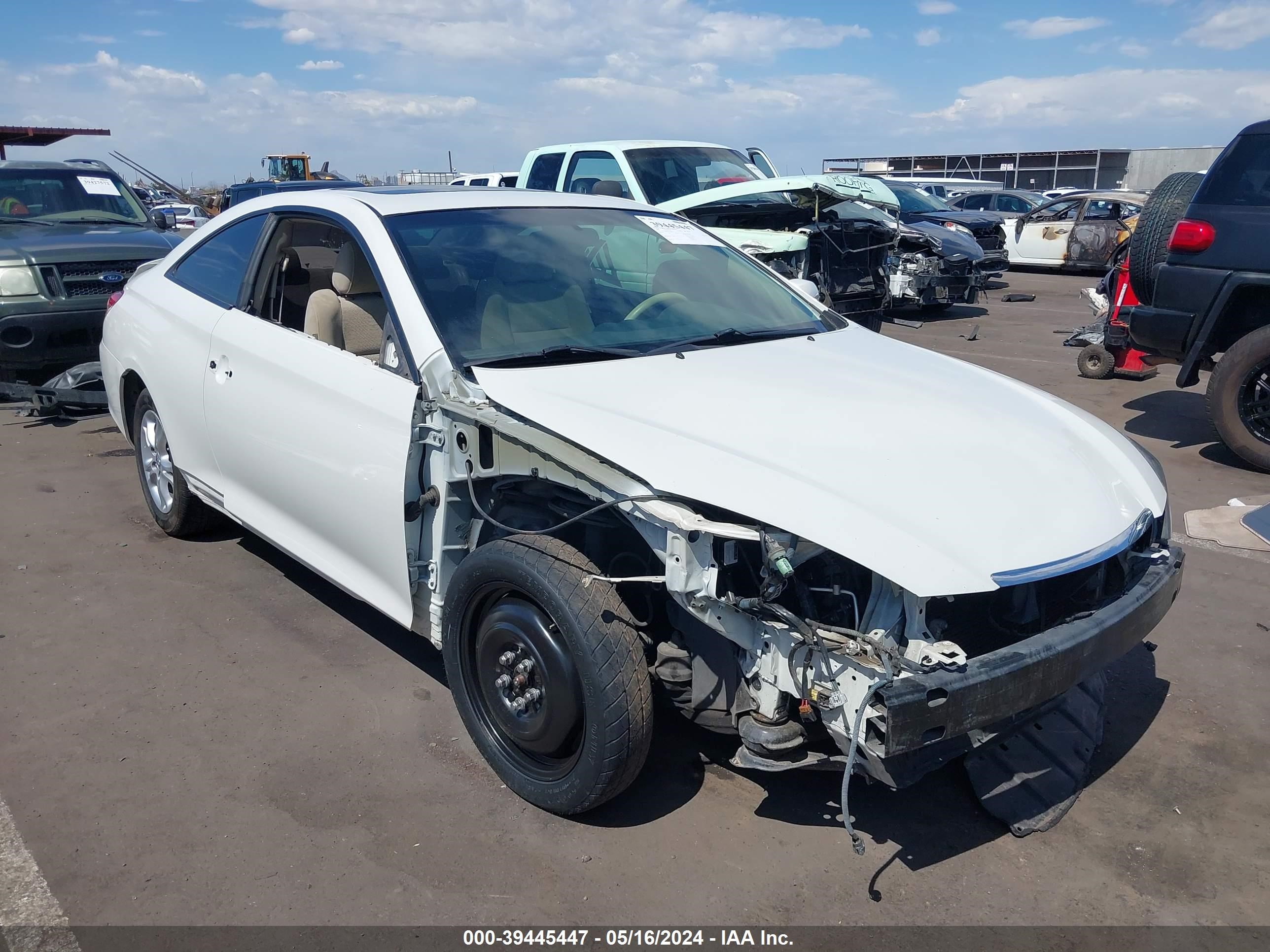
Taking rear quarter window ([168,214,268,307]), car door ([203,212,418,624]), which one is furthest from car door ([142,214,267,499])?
car door ([203,212,418,624])

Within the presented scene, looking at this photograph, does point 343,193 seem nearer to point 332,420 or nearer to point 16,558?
point 332,420

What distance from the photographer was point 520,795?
9.95ft

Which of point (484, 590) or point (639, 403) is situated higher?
point (639, 403)

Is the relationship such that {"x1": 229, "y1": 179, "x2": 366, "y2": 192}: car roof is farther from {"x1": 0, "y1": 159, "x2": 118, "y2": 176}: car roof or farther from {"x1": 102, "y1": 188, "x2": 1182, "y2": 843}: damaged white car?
{"x1": 102, "y1": 188, "x2": 1182, "y2": 843}: damaged white car

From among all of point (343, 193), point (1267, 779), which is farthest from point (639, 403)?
point (1267, 779)

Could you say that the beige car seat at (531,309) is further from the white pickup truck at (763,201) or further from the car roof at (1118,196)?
the car roof at (1118,196)

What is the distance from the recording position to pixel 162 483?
512 centimetres

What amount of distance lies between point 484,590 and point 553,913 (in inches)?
35.8

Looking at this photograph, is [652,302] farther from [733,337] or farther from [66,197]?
[66,197]

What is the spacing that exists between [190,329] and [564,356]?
6.85ft

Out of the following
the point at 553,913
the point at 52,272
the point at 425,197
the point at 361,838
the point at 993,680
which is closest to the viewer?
the point at 993,680

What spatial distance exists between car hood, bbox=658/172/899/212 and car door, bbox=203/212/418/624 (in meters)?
5.54

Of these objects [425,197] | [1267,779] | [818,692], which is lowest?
[1267,779]

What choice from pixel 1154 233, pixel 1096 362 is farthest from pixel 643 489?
pixel 1096 362
